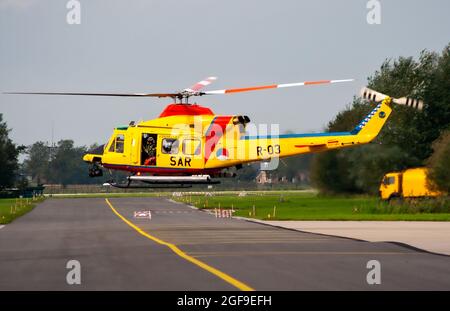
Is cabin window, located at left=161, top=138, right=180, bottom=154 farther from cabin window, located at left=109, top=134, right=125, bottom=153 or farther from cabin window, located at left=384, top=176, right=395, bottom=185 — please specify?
cabin window, located at left=384, top=176, right=395, bottom=185

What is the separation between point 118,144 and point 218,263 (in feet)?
88.2

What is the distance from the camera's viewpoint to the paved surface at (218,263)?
769 inches

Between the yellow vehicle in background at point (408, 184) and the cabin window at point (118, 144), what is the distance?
35325 mm

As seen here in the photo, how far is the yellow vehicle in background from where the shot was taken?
79.0m

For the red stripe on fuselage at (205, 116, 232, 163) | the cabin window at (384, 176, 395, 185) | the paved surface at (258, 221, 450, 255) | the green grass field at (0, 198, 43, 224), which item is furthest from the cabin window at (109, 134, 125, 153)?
the cabin window at (384, 176, 395, 185)

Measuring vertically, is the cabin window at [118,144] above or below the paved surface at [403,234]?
above

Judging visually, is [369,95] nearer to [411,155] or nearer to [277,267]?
[277,267]

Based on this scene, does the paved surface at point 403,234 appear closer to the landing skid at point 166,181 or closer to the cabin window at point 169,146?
the landing skid at point 166,181

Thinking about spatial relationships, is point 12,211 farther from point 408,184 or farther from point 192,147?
point 408,184

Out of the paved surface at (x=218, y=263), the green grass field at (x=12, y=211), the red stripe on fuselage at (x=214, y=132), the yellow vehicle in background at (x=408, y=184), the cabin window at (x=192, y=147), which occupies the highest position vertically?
the red stripe on fuselage at (x=214, y=132)

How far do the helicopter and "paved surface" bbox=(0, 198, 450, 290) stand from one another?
412 inches

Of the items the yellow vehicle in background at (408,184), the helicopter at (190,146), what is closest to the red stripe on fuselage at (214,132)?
the helicopter at (190,146)

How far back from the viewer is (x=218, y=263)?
80.0 feet
